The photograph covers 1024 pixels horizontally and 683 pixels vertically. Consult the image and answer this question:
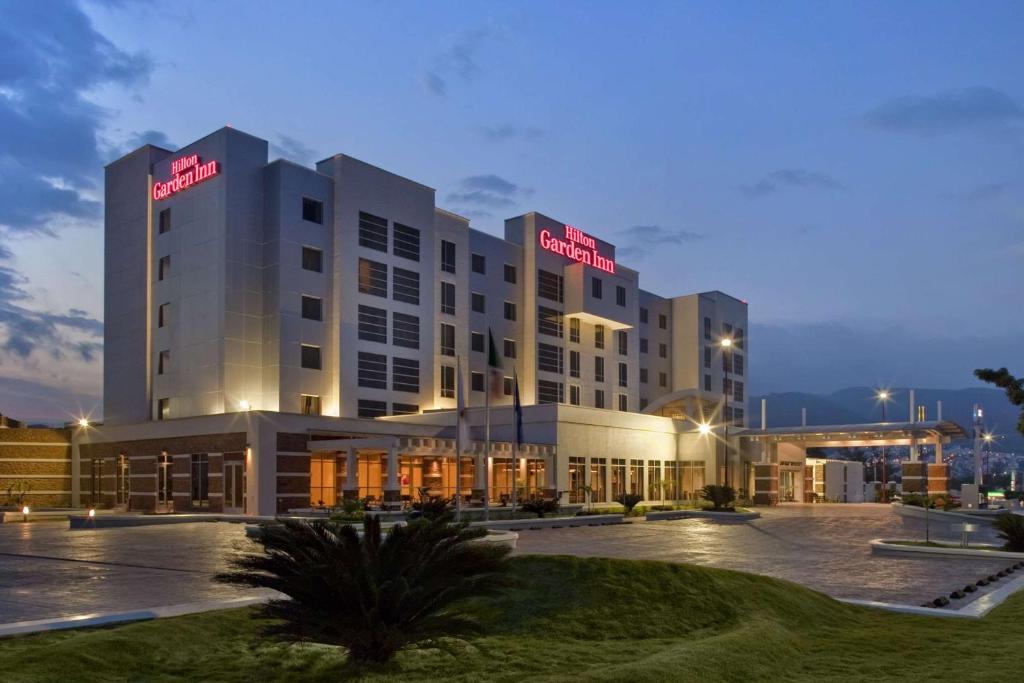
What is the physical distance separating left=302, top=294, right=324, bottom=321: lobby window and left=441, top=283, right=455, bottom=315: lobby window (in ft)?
38.5

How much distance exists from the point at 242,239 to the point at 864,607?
49.6 metres

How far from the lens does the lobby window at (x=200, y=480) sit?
52.3 metres

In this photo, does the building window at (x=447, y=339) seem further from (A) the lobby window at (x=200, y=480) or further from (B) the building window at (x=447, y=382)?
(A) the lobby window at (x=200, y=480)

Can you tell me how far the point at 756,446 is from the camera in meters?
79.7

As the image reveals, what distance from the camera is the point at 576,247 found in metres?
80.5

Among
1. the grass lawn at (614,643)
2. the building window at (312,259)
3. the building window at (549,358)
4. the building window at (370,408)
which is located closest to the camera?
the grass lawn at (614,643)

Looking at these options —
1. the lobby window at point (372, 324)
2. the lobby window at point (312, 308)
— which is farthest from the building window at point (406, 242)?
the lobby window at point (312, 308)

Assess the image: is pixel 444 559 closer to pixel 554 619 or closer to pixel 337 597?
pixel 337 597

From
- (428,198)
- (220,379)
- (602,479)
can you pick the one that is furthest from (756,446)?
(220,379)

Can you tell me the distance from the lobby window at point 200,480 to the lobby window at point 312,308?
457 inches

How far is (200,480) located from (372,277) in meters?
18.2

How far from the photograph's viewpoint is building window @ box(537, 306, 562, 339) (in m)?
77.8

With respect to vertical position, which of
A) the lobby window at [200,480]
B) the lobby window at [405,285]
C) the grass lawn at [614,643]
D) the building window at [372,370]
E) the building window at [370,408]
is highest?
the lobby window at [405,285]

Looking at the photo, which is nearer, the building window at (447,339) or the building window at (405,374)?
the building window at (405,374)
